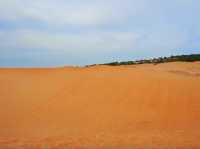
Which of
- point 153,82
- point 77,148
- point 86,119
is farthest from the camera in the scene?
point 153,82

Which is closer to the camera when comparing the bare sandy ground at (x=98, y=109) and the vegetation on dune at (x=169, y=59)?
the bare sandy ground at (x=98, y=109)

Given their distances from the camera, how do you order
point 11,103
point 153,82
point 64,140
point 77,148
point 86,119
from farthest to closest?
1. point 153,82
2. point 11,103
3. point 86,119
4. point 64,140
5. point 77,148

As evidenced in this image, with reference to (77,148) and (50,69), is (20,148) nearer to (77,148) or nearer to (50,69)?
Answer: (77,148)

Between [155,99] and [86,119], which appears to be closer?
[86,119]

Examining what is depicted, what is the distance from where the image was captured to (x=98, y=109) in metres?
15.5

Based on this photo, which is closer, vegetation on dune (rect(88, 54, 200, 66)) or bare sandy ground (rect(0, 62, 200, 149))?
bare sandy ground (rect(0, 62, 200, 149))

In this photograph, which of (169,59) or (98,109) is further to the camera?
(169,59)

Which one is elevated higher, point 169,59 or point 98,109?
point 169,59

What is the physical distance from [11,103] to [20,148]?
16.3ft

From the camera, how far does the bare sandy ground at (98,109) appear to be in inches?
490

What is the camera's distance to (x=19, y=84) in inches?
693

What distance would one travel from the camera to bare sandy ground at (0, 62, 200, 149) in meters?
12.4

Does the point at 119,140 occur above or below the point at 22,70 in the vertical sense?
below

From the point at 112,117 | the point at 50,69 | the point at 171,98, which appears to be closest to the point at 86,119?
the point at 112,117
